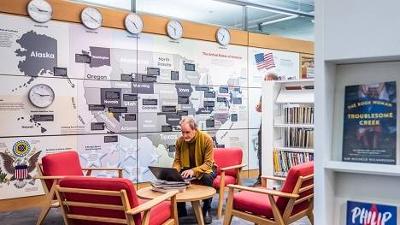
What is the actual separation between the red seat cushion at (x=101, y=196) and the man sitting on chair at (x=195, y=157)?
1.51 m

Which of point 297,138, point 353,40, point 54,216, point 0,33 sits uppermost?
point 0,33

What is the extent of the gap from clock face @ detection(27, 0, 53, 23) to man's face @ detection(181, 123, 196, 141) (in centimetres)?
241

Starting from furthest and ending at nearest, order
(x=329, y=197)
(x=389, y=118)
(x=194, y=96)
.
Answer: (x=194, y=96) < (x=329, y=197) < (x=389, y=118)

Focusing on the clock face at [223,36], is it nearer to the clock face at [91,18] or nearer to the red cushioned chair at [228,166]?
the clock face at [91,18]

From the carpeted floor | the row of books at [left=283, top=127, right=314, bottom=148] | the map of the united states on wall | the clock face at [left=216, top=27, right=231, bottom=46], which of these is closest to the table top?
the carpeted floor

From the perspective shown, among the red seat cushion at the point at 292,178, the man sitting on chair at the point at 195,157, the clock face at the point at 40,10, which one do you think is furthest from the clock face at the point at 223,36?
the red seat cushion at the point at 292,178

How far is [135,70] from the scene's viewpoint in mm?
6074

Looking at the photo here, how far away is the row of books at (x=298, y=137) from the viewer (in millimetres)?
5382

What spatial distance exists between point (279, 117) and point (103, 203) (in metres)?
3.36

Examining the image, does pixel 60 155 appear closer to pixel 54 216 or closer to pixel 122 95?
pixel 54 216

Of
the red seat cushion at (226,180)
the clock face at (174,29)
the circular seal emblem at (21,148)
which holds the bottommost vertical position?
the red seat cushion at (226,180)

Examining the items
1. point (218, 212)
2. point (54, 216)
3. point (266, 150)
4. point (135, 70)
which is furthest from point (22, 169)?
point (266, 150)

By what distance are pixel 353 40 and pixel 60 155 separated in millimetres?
3579

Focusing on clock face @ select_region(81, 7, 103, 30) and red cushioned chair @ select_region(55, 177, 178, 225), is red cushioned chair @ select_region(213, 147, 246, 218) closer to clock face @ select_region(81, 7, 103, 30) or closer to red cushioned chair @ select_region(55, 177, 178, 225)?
red cushioned chair @ select_region(55, 177, 178, 225)
